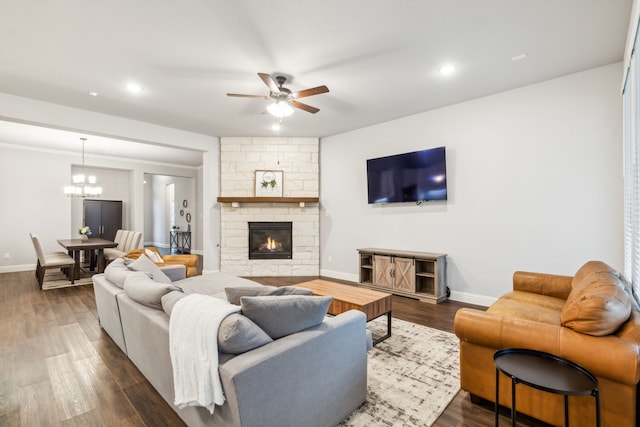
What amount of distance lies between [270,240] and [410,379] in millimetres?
4483

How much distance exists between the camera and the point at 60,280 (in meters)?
5.64

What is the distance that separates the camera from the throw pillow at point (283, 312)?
5.12 feet

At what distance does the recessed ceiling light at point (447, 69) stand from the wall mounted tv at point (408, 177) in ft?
4.11

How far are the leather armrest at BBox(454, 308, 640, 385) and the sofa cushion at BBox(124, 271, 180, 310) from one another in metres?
2.01

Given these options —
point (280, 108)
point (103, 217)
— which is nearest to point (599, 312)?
point (280, 108)

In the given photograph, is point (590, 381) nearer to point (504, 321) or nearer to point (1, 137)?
point (504, 321)

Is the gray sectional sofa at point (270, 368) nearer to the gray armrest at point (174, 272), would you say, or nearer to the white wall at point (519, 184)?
the gray armrest at point (174, 272)

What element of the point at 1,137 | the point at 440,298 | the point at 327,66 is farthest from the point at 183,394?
the point at 1,137

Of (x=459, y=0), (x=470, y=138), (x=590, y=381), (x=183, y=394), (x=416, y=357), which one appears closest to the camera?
(x=590, y=381)

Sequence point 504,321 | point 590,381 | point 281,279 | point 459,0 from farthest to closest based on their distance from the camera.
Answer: point 281,279 < point 459,0 < point 504,321 < point 590,381

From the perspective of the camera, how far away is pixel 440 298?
4.25m

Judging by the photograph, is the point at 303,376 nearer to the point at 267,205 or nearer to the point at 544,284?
the point at 544,284

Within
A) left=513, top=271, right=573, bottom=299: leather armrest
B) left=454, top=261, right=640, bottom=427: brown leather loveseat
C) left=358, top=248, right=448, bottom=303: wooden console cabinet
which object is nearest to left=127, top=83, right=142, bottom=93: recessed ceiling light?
left=358, top=248, right=448, bottom=303: wooden console cabinet

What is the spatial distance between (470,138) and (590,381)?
3.56m
